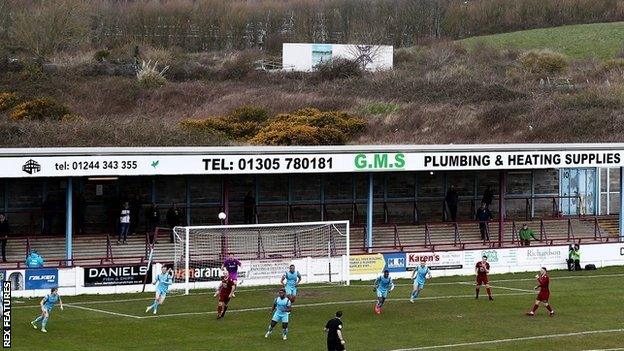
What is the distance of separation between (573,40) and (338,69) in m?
36.5

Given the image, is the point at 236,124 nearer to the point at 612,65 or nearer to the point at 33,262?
the point at 33,262

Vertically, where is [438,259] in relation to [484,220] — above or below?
below

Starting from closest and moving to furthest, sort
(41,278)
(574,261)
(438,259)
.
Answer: (41,278), (438,259), (574,261)

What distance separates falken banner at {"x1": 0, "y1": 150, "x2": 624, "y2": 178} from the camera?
4097 cm

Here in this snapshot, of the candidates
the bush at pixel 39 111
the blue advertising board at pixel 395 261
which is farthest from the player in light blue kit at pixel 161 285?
the bush at pixel 39 111

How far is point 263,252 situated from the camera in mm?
44062

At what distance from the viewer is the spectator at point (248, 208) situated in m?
49.4

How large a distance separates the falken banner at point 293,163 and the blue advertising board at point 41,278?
315 centimetres

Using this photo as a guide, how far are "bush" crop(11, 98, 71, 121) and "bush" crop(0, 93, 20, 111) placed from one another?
1.72 m

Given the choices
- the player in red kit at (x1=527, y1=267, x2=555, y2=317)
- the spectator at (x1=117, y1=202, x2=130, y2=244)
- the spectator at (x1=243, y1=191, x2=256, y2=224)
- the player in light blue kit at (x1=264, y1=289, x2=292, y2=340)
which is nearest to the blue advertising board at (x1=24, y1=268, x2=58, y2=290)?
the spectator at (x1=117, y1=202, x2=130, y2=244)

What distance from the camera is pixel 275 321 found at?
1271 inches

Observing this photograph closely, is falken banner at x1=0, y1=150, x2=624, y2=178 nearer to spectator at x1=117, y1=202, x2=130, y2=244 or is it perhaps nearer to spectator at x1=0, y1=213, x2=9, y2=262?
spectator at x1=0, y1=213, x2=9, y2=262

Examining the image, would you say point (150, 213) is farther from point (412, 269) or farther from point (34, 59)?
point (34, 59)

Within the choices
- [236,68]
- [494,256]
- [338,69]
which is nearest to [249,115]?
[338,69]
